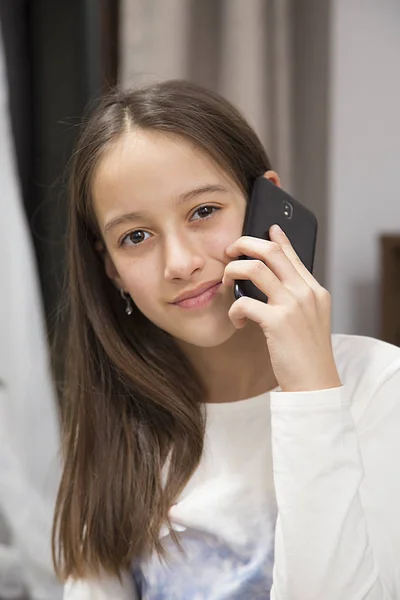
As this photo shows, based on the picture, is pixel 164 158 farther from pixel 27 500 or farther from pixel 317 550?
pixel 27 500

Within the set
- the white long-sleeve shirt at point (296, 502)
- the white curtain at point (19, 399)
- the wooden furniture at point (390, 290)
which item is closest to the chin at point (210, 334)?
the white long-sleeve shirt at point (296, 502)

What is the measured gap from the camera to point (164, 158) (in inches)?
29.1

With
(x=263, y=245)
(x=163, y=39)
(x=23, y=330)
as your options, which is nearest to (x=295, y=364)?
(x=263, y=245)

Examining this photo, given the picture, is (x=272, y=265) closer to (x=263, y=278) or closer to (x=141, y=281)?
(x=263, y=278)

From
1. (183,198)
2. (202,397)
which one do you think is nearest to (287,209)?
(183,198)

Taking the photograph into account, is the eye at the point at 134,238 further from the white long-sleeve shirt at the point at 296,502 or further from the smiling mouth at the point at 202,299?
the white long-sleeve shirt at the point at 296,502

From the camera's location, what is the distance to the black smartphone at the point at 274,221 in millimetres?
731

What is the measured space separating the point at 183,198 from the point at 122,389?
31 centimetres

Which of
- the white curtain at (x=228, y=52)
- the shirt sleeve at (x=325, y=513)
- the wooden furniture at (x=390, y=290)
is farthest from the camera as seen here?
the wooden furniture at (x=390, y=290)

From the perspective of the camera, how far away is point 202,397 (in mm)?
903

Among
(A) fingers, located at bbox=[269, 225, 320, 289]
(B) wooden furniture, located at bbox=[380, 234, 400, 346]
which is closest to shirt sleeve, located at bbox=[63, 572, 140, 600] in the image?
(A) fingers, located at bbox=[269, 225, 320, 289]

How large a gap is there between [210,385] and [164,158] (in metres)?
0.33

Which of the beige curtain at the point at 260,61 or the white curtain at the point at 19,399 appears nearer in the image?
the white curtain at the point at 19,399

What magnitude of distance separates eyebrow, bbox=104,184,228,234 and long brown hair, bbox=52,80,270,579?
4cm
